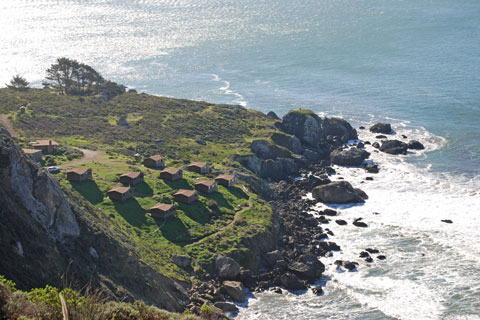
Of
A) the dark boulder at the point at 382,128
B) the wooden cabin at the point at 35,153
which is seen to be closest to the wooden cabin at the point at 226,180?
the wooden cabin at the point at 35,153

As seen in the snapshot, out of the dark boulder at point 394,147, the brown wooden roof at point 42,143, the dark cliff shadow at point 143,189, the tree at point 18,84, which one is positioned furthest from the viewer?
the tree at point 18,84

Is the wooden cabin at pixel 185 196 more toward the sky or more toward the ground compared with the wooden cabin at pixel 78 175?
more toward the ground

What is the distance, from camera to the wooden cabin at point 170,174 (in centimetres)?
8138

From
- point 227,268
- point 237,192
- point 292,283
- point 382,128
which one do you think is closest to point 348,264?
point 292,283

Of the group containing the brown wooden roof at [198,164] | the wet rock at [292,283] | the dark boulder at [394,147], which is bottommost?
the wet rock at [292,283]

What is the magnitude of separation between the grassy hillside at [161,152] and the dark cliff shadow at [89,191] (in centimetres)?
13

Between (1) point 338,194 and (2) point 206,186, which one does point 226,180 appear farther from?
(1) point 338,194

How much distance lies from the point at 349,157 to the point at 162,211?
157 feet

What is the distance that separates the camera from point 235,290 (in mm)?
59000

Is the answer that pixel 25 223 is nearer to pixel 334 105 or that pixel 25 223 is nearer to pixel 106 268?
pixel 106 268

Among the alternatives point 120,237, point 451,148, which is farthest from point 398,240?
point 451,148

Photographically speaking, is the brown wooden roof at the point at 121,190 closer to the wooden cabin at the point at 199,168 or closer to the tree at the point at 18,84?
the wooden cabin at the point at 199,168

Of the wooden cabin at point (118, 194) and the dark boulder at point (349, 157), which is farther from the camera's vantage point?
the dark boulder at point (349, 157)

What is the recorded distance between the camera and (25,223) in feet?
146
